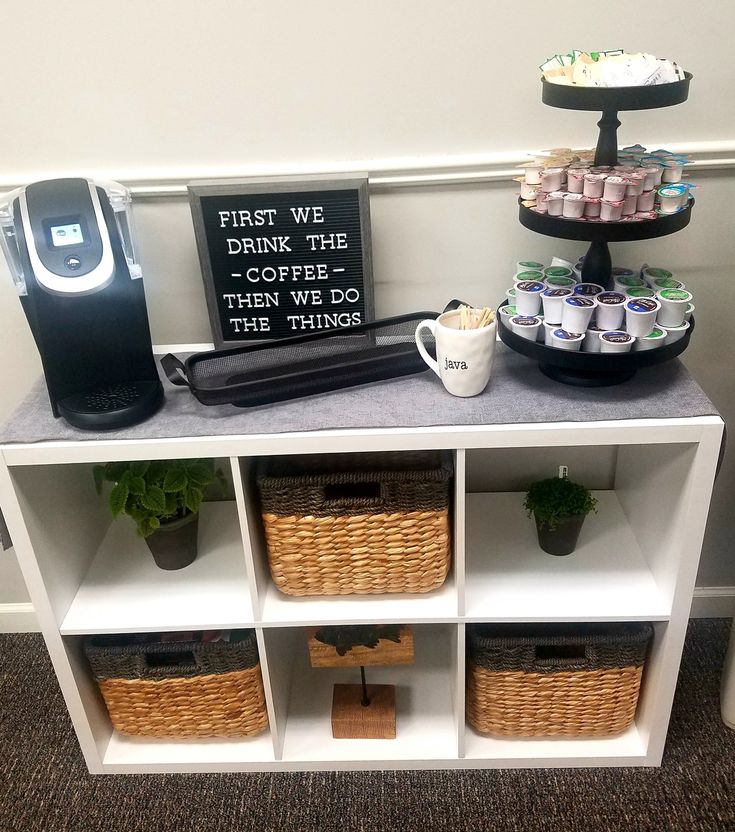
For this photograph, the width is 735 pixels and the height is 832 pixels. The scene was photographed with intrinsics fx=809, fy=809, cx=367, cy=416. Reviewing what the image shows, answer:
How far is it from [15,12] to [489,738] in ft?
5.22

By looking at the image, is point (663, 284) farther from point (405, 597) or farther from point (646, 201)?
point (405, 597)

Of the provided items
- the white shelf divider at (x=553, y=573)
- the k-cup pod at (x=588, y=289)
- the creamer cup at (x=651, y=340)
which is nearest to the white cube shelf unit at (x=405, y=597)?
the white shelf divider at (x=553, y=573)

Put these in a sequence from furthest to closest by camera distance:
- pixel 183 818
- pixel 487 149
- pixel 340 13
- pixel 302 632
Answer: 1. pixel 302 632
2. pixel 183 818
3. pixel 487 149
4. pixel 340 13

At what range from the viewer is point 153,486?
1461 mm

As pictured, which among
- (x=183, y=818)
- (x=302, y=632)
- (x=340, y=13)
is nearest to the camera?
(x=340, y=13)

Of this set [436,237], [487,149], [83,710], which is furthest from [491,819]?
[487,149]

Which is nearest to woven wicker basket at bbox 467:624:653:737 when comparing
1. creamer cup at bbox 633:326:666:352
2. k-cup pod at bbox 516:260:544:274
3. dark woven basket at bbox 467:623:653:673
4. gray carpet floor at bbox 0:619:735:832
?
dark woven basket at bbox 467:623:653:673

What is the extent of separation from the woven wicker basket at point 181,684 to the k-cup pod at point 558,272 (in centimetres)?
85

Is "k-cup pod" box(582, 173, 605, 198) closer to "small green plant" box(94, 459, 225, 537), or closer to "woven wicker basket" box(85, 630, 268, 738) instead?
"small green plant" box(94, 459, 225, 537)

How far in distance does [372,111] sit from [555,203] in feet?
1.28

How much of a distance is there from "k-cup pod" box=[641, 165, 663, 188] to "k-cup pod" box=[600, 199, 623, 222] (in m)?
0.05

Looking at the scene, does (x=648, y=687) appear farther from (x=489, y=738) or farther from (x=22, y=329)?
(x=22, y=329)

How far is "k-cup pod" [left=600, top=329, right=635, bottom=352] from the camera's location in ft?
4.08

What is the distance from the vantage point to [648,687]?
156 centimetres
